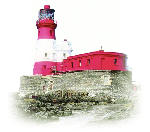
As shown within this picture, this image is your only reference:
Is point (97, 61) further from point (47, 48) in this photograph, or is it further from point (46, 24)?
point (46, 24)

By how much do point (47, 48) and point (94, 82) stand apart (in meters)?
8.79

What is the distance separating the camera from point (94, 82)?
28.2m

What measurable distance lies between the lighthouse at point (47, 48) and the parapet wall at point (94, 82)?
81.2 inches

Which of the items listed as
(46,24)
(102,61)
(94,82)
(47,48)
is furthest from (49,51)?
(94,82)

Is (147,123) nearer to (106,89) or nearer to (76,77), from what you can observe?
(106,89)

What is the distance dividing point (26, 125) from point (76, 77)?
1156 centimetres

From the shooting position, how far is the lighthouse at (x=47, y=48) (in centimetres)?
3425

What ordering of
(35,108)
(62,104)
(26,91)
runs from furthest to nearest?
(26,91) < (62,104) < (35,108)

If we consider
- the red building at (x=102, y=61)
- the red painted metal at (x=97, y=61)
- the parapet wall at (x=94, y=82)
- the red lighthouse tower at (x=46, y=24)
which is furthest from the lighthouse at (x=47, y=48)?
the red building at (x=102, y=61)

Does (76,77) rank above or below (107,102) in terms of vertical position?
above

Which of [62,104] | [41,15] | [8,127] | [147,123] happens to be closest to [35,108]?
[62,104]

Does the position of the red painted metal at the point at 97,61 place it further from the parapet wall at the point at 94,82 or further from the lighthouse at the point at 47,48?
the lighthouse at the point at 47,48

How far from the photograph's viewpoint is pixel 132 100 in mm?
28000

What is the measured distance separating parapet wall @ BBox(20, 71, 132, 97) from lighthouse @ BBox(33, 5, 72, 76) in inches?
81.2
